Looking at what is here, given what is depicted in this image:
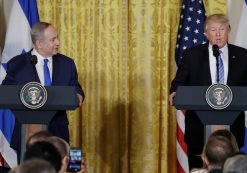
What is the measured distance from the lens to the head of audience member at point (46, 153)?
304 cm

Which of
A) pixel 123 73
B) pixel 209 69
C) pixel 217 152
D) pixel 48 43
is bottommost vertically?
pixel 217 152

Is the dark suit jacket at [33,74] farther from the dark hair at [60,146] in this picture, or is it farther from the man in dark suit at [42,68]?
the dark hair at [60,146]

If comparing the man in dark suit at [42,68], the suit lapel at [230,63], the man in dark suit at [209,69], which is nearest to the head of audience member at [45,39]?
the man in dark suit at [42,68]

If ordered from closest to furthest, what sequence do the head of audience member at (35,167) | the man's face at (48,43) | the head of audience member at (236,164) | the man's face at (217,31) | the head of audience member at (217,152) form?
1. the head of audience member at (35,167)
2. the head of audience member at (236,164)
3. the head of audience member at (217,152)
4. the man's face at (217,31)
5. the man's face at (48,43)

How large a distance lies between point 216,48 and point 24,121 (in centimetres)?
147

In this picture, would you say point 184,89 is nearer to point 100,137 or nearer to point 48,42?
point 48,42

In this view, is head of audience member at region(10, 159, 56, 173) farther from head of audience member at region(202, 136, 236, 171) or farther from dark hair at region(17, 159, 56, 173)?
head of audience member at region(202, 136, 236, 171)

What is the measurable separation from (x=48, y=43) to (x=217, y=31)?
134 centimetres

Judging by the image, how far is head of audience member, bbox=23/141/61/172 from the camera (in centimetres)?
304

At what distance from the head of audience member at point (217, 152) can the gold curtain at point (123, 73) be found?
125 inches

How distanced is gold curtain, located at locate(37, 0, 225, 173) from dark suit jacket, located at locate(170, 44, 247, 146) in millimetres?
1368

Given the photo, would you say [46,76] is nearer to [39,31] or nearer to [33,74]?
[33,74]

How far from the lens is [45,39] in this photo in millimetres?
5098

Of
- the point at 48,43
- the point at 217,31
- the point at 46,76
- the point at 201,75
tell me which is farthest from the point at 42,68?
the point at 217,31
